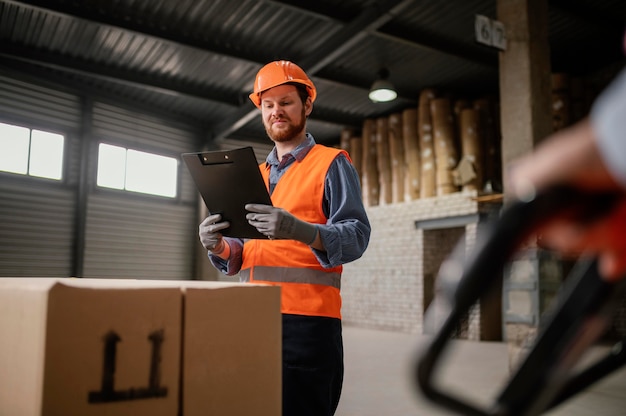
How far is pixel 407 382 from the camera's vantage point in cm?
327

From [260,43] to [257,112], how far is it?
2173 millimetres

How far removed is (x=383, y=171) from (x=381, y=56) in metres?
3.00

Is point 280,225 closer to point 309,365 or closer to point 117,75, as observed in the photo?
point 309,365

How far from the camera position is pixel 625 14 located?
818cm

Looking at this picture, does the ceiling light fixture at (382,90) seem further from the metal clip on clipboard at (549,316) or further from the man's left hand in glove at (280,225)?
the metal clip on clipboard at (549,316)

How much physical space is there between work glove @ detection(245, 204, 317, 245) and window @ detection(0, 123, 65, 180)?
31.5 ft

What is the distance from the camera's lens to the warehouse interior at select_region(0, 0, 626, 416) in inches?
324

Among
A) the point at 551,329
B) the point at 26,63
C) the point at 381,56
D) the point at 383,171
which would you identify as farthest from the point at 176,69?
the point at 551,329

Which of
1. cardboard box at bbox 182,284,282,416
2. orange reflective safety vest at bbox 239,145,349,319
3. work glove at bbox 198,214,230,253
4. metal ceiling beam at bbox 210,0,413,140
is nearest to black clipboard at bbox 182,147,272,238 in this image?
work glove at bbox 198,214,230,253

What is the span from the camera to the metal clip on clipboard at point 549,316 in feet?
1.94

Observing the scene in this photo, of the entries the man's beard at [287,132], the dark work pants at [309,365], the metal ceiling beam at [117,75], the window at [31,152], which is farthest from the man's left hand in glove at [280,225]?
the window at [31,152]

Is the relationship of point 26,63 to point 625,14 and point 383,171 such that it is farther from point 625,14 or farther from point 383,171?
point 625,14

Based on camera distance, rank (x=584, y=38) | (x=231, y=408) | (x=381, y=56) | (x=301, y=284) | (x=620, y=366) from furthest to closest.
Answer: (x=381, y=56)
(x=584, y=38)
(x=301, y=284)
(x=231, y=408)
(x=620, y=366)

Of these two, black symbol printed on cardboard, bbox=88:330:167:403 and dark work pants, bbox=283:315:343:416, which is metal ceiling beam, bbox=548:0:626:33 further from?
black symbol printed on cardboard, bbox=88:330:167:403
